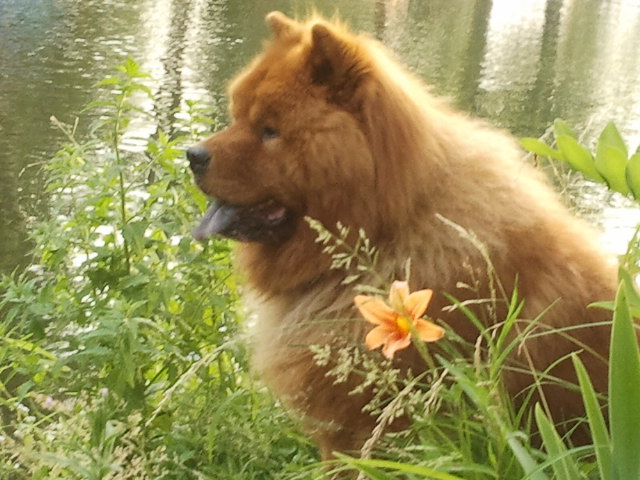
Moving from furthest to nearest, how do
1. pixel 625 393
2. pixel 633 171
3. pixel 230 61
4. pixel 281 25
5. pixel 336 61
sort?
pixel 230 61 < pixel 281 25 < pixel 336 61 < pixel 633 171 < pixel 625 393

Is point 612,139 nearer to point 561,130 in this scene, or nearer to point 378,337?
point 561,130

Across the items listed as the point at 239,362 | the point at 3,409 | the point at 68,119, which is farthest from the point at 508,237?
the point at 68,119

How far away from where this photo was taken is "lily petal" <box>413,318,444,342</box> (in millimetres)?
1122

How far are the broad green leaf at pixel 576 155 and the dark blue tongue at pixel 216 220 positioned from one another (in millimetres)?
865

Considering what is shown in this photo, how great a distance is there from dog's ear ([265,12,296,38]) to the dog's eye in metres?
0.29

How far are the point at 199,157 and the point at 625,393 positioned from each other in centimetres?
114

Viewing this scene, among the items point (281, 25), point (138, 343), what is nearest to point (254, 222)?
point (138, 343)

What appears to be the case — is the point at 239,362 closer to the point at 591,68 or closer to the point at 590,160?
the point at 590,160

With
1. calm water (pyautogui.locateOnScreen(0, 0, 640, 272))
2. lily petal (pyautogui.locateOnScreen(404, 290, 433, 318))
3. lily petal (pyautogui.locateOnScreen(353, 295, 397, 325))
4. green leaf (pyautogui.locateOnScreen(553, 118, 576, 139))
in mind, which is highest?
green leaf (pyautogui.locateOnScreen(553, 118, 576, 139))

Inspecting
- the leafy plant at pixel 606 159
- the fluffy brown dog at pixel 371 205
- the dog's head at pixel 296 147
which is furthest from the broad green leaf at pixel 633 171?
the dog's head at pixel 296 147

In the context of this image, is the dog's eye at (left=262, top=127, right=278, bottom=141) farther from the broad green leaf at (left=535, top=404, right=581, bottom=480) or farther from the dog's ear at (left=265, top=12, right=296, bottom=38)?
the broad green leaf at (left=535, top=404, right=581, bottom=480)

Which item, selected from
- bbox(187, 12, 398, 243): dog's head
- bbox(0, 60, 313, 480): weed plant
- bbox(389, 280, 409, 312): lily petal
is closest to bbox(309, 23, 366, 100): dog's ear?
bbox(187, 12, 398, 243): dog's head

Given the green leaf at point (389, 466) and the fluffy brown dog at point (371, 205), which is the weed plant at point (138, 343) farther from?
the green leaf at point (389, 466)

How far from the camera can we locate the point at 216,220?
186 centimetres
